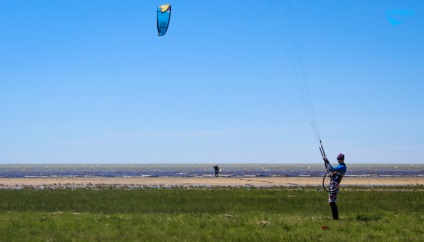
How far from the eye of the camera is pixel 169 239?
13156mm

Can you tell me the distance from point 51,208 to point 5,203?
4.93 meters

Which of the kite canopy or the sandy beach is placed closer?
the kite canopy

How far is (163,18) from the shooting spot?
25.6m

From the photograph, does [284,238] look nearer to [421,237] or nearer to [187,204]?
[421,237]

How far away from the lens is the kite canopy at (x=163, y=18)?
82.6 ft

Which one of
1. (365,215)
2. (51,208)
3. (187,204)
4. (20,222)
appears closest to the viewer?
(20,222)

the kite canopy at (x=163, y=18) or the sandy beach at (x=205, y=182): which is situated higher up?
the kite canopy at (x=163, y=18)

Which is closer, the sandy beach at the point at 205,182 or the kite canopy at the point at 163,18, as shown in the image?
the kite canopy at the point at 163,18

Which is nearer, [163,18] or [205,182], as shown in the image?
[163,18]

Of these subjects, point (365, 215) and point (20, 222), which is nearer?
point (20, 222)

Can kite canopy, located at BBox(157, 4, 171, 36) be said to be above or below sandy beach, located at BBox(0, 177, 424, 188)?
above

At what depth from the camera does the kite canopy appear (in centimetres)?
2519

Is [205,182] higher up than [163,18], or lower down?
lower down

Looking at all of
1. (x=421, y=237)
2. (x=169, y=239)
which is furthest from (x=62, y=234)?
(x=421, y=237)
